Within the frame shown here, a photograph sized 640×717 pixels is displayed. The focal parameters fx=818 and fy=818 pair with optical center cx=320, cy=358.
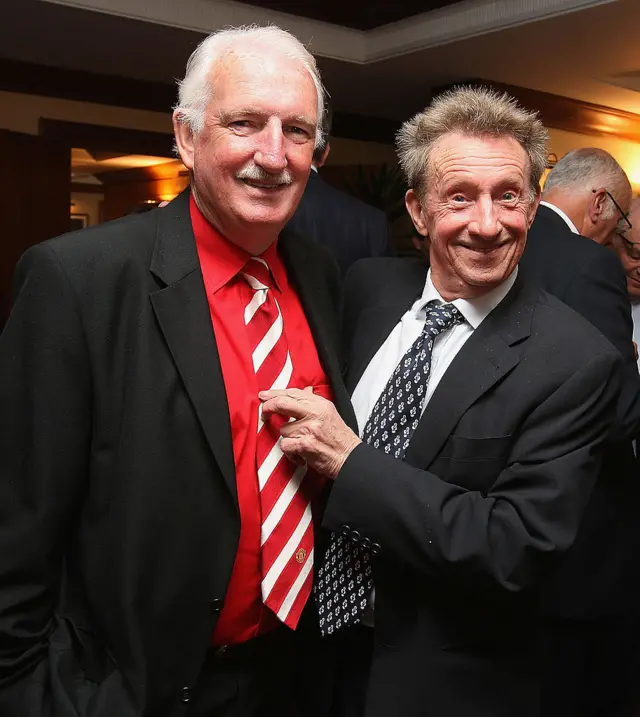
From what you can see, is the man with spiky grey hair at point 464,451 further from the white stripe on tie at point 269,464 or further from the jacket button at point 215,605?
the jacket button at point 215,605

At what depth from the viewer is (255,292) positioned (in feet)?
4.97

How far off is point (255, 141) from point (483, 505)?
0.75m

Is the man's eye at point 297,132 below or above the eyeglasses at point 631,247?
above

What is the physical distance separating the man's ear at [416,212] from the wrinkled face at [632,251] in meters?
2.02

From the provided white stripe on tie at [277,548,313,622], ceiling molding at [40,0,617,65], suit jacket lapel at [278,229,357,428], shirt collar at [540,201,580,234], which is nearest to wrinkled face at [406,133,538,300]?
suit jacket lapel at [278,229,357,428]

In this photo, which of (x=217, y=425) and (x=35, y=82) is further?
(x=35, y=82)

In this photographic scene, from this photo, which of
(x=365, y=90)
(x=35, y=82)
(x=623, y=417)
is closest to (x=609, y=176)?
(x=623, y=417)

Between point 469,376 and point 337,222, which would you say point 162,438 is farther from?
point 337,222

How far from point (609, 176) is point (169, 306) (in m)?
2.14

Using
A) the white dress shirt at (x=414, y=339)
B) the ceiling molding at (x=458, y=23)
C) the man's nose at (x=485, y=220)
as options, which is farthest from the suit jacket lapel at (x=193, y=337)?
the ceiling molding at (x=458, y=23)

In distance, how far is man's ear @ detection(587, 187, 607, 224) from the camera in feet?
9.55

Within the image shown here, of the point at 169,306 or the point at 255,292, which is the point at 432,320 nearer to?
the point at 255,292

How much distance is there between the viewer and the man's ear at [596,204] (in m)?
2.91

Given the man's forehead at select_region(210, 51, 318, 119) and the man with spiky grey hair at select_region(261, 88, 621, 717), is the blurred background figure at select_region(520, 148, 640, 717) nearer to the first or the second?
the man with spiky grey hair at select_region(261, 88, 621, 717)
